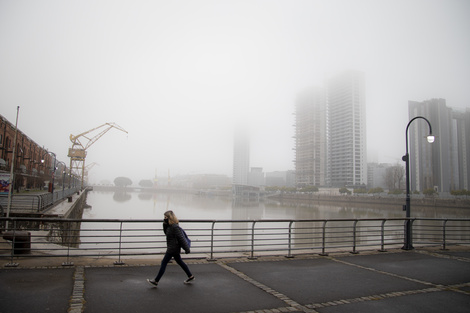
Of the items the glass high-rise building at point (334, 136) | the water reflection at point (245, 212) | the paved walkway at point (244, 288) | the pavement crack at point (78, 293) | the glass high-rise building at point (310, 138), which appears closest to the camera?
the pavement crack at point (78, 293)

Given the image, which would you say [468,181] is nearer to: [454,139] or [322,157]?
[454,139]

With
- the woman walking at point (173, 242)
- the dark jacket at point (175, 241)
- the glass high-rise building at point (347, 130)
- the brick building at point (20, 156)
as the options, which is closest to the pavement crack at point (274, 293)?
the woman walking at point (173, 242)

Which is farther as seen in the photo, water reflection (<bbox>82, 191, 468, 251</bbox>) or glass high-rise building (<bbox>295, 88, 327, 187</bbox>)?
glass high-rise building (<bbox>295, 88, 327, 187</bbox>)

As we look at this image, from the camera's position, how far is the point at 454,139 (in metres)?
110

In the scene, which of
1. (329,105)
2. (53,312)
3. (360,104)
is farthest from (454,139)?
(53,312)

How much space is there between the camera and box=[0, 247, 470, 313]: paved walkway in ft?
17.9

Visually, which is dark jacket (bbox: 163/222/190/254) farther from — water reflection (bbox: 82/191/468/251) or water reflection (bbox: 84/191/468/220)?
water reflection (bbox: 84/191/468/220)

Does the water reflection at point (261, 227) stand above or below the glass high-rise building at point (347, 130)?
below

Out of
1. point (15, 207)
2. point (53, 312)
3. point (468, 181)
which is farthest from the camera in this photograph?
point (468, 181)

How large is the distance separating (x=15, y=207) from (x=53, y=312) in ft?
68.8

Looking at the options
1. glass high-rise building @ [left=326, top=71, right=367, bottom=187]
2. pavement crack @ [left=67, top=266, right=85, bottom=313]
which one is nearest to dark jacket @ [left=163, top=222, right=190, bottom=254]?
pavement crack @ [left=67, top=266, right=85, bottom=313]

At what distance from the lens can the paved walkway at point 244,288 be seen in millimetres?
5465

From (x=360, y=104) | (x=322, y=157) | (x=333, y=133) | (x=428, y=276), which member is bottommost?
(x=428, y=276)

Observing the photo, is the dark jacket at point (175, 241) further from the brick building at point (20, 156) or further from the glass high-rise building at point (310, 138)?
the glass high-rise building at point (310, 138)
